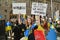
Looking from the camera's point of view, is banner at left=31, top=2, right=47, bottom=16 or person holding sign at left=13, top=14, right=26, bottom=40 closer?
person holding sign at left=13, top=14, right=26, bottom=40

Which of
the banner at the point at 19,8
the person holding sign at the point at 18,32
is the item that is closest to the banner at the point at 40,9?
the banner at the point at 19,8

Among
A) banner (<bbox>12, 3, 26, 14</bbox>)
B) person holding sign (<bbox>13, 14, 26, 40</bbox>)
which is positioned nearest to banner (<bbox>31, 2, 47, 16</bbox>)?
banner (<bbox>12, 3, 26, 14</bbox>)

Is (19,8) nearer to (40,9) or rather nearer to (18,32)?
(40,9)

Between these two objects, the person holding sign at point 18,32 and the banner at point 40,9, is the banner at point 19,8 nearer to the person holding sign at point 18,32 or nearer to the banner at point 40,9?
the banner at point 40,9

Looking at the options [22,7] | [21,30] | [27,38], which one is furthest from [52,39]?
[22,7]

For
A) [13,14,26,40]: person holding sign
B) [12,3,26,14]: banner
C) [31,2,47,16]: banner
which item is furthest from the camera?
[12,3,26,14]: banner

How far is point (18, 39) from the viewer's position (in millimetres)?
10164

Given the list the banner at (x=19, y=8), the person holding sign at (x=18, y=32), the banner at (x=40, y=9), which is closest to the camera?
the person holding sign at (x=18, y=32)

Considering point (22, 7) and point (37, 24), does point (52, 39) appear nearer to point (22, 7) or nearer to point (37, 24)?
point (37, 24)

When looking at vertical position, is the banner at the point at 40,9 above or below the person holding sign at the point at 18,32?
above

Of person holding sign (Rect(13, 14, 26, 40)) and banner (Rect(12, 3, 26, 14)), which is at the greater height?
banner (Rect(12, 3, 26, 14))

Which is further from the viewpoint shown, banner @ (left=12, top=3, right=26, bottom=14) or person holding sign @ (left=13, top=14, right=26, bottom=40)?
banner @ (left=12, top=3, right=26, bottom=14)

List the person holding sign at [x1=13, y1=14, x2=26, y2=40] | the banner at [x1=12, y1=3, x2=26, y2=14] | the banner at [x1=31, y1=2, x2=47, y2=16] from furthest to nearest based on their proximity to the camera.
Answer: the banner at [x1=12, y1=3, x2=26, y2=14], the banner at [x1=31, y1=2, x2=47, y2=16], the person holding sign at [x1=13, y1=14, x2=26, y2=40]

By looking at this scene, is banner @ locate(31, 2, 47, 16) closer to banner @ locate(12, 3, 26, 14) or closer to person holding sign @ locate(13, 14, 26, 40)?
banner @ locate(12, 3, 26, 14)
